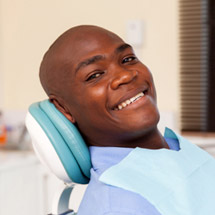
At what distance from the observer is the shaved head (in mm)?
968

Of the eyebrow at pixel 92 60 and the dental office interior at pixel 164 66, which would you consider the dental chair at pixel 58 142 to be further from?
the dental office interior at pixel 164 66

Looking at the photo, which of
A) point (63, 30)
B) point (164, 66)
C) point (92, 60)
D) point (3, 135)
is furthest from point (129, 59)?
point (3, 135)

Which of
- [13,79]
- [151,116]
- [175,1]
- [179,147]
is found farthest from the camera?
[13,79]

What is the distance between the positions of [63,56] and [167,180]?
1.12ft

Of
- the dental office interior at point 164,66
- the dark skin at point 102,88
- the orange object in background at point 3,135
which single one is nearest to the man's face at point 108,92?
the dark skin at point 102,88

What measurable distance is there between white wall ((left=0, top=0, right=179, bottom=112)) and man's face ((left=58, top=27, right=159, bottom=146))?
1622 millimetres

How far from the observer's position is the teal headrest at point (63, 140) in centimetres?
99

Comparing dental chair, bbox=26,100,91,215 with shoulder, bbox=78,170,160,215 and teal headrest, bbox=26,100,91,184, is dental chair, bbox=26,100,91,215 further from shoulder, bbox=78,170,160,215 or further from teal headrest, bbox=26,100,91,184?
shoulder, bbox=78,170,160,215

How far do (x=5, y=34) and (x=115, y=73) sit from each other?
2.23 meters

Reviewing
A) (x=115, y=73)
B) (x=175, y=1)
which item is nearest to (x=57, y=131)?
(x=115, y=73)

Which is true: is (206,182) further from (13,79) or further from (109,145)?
(13,79)

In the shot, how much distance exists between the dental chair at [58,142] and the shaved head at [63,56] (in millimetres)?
53

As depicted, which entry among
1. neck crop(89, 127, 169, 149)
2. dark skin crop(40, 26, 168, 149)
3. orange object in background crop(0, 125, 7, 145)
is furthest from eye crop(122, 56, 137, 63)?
orange object in background crop(0, 125, 7, 145)

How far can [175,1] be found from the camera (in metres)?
2.54
